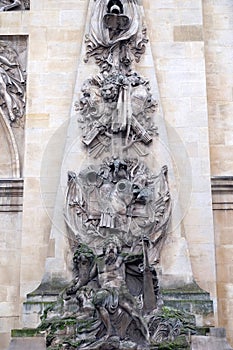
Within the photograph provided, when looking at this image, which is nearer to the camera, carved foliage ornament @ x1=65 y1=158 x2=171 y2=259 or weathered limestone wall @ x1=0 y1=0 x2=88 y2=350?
carved foliage ornament @ x1=65 y1=158 x2=171 y2=259

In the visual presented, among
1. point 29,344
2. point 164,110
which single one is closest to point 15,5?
point 164,110

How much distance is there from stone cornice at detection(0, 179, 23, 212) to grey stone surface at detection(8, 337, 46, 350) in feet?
12.6

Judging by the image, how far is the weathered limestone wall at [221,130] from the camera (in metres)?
14.1

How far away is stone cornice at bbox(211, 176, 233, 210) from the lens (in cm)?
1461

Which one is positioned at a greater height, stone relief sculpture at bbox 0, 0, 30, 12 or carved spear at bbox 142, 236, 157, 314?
stone relief sculpture at bbox 0, 0, 30, 12

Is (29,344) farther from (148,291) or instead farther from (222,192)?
(222,192)

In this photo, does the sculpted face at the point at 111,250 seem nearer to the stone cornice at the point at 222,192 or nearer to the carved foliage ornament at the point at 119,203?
the carved foliage ornament at the point at 119,203

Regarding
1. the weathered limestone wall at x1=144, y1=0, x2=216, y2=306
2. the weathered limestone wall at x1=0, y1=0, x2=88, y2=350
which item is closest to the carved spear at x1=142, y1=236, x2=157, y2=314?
the weathered limestone wall at x1=144, y1=0, x2=216, y2=306

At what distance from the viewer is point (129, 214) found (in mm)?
13438

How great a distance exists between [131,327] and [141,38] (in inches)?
260

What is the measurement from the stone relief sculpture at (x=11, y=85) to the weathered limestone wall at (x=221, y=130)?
13.6 feet

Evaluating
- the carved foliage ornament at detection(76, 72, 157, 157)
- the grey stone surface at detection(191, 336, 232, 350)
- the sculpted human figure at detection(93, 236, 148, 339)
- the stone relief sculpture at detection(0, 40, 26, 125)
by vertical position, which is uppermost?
the stone relief sculpture at detection(0, 40, 26, 125)

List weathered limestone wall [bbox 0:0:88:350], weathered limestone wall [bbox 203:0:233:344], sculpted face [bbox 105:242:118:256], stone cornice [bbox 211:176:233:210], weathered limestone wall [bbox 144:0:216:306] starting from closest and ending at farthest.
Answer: sculpted face [bbox 105:242:118:256] < weathered limestone wall [bbox 144:0:216:306] < weathered limestone wall [bbox 0:0:88:350] < weathered limestone wall [bbox 203:0:233:344] < stone cornice [bbox 211:176:233:210]

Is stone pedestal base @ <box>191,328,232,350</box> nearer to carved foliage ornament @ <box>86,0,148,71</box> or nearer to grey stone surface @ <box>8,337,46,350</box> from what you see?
grey stone surface @ <box>8,337,46,350</box>
